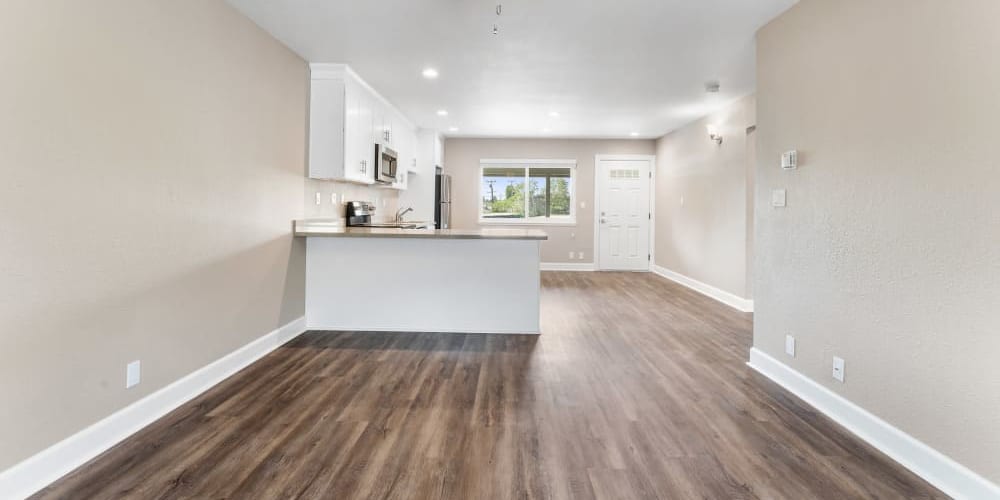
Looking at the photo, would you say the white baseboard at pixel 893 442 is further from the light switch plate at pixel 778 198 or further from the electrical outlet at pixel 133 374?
the electrical outlet at pixel 133 374

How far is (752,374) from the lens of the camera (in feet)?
9.63

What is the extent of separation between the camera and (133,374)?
214 cm

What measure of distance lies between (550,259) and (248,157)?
5700 millimetres

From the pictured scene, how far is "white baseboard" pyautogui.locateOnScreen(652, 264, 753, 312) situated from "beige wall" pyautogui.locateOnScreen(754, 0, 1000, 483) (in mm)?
2201


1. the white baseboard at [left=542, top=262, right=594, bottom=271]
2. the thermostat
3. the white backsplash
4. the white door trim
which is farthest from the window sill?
the thermostat

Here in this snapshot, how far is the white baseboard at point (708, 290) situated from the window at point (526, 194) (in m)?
1.81

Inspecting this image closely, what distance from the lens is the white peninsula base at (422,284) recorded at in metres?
3.86

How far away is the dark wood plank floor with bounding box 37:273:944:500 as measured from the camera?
1.70m

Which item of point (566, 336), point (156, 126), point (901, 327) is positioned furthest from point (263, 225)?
point (901, 327)

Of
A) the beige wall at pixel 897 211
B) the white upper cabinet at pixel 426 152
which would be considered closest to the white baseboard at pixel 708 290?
the beige wall at pixel 897 211

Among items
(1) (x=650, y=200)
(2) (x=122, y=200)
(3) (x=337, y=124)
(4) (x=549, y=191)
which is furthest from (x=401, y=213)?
(2) (x=122, y=200)

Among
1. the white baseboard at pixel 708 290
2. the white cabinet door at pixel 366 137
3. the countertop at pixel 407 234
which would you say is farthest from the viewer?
the white baseboard at pixel 708 290

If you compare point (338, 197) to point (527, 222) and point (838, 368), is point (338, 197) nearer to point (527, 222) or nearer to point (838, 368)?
point (527, 222)

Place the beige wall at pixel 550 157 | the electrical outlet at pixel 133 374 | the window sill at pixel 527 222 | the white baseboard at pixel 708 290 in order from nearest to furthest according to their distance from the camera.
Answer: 1. the electrical outlet at pixel 133 374
2. the white baseboard at pixel 708 290
3. the beige wall at pixel 550 157
4. the window sill at pixel 527 222
